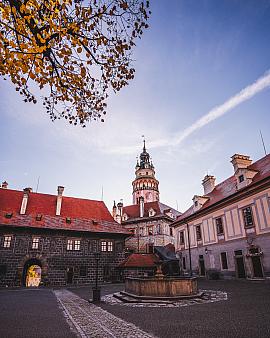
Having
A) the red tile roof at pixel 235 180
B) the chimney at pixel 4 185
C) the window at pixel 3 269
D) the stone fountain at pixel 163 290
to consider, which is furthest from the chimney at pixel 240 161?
the chimney at pixel 4 185

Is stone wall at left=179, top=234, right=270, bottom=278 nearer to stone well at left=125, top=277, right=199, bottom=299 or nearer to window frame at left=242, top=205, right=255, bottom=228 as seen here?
window frame at left=242, top=205, right=255, bottom=228

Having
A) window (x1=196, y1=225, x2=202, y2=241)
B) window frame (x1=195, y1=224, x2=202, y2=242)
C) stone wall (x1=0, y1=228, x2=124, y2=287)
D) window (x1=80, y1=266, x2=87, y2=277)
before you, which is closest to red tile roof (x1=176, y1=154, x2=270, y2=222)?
window frame (x1=195, y1=224, x2=202, y2=242)

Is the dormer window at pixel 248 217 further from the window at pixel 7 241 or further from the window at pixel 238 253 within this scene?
the window at pixel 7 241

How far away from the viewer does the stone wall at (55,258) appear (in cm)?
2466

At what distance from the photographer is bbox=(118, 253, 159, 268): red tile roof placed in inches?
1117

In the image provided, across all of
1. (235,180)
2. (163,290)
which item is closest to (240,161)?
(235,180)

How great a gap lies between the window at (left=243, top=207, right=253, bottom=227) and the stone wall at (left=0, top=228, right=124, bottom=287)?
55.6 feet

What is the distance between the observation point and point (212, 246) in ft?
80.2

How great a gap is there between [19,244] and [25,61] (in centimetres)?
2506

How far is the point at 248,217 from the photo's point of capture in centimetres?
2006

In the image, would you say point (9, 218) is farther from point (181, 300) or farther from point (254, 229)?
point (254, 229)

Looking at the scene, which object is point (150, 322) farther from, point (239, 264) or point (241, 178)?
point (241, 178)

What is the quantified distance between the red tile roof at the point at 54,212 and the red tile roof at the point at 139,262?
142 inches

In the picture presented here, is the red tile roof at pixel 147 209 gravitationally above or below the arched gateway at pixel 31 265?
above
